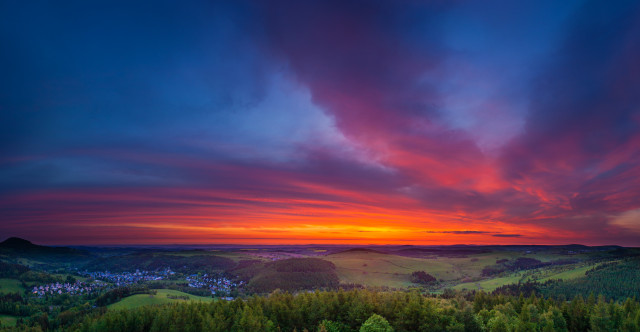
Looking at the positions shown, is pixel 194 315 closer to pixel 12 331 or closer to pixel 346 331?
pixel 346 331

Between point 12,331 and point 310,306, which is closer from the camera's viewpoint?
point 310,306

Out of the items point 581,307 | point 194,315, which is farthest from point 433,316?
point 194,315

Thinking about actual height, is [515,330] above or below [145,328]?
above

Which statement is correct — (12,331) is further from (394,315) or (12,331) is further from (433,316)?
(433,316)

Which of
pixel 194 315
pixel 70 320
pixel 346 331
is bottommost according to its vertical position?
pixel 70 320

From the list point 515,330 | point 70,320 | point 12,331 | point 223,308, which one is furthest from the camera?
point 70,320

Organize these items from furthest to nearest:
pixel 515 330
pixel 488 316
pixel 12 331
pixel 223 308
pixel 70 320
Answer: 1. pixel 70 320
2. pixel 12 331
3. pixel 488 316
4. pixel 223 308
5. pixel 515 330
